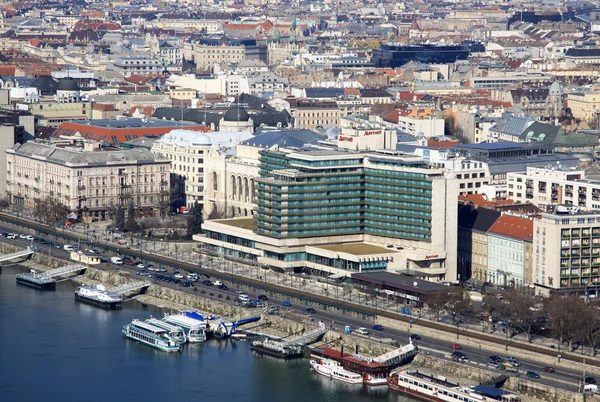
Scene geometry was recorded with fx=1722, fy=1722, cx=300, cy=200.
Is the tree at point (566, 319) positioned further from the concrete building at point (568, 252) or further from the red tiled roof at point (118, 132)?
the red tiled roof at point (118, 132)

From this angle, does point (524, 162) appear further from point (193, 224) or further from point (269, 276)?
point (269, 276)

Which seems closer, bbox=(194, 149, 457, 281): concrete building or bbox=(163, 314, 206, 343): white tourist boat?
bbox=(163, 314, 206, 343): white tourist boat

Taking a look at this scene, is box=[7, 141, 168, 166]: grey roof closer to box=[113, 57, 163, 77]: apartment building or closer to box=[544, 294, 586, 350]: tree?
box=[544, 294, 586, 350]: tree

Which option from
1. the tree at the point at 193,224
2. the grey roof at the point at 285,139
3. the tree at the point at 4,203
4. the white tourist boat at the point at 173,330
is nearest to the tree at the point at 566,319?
the white tourist boat at the point at 173,330

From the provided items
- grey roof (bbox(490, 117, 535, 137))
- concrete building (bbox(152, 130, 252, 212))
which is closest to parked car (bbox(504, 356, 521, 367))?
concrete building (bbox(152, 130, 252, 212))

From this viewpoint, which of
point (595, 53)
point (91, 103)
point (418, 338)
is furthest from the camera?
point (595, 53)

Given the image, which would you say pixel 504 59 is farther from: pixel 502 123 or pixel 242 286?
A: pixel 242 286

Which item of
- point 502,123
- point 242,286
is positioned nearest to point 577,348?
point 242,286
